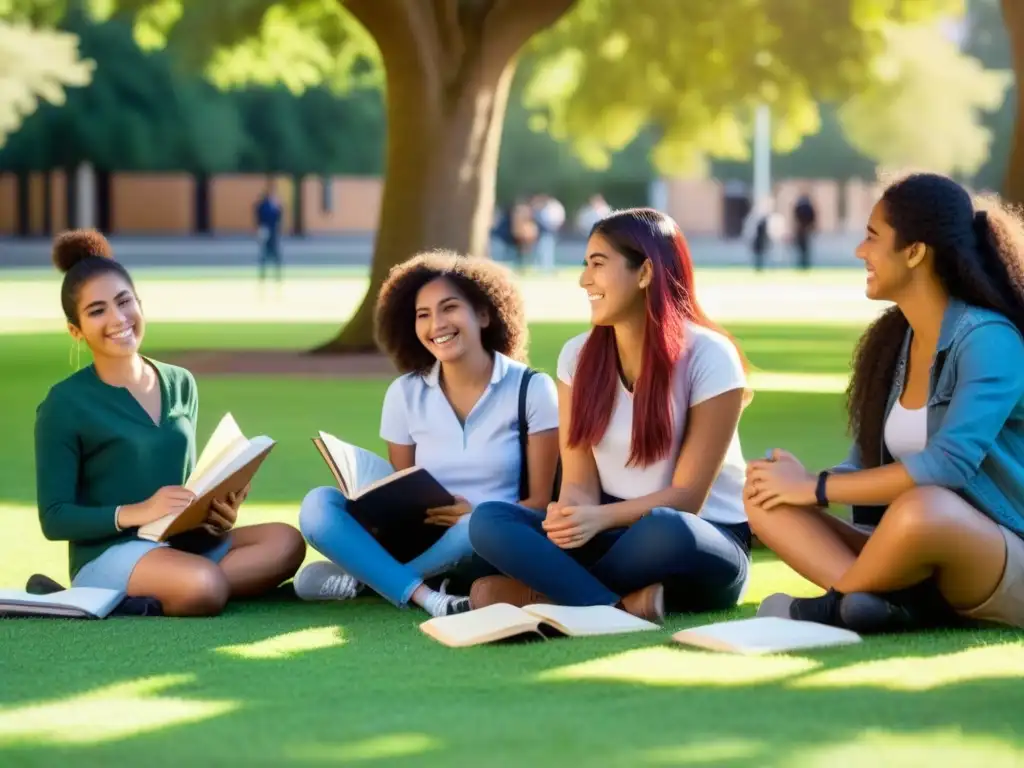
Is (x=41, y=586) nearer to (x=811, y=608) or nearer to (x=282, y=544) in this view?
(x=282, y=544)

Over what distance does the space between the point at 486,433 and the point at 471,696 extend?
2.06 m

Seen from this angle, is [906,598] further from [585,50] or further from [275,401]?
[585,50]

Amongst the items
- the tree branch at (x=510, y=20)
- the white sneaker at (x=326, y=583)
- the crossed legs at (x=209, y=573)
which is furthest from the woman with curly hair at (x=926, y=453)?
the tree branch at (x=510, y=20)

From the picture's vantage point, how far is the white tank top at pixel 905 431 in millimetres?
6789

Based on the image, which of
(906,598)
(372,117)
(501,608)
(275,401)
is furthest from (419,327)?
(372,117)

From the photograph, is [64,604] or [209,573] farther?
[209,573]

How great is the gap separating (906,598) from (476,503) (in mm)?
1802

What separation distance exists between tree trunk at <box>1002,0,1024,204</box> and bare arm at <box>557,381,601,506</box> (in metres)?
8.59

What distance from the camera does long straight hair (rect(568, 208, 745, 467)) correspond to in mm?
7113

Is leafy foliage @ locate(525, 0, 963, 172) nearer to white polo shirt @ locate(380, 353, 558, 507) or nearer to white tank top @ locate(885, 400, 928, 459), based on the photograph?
white polo shirt @ locate(380, 353, 558, 507)

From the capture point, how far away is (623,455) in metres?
7.28

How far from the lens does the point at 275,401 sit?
16672 millimetres

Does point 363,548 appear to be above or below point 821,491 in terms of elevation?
below

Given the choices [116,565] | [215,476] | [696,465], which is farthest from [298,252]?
[696,465]
